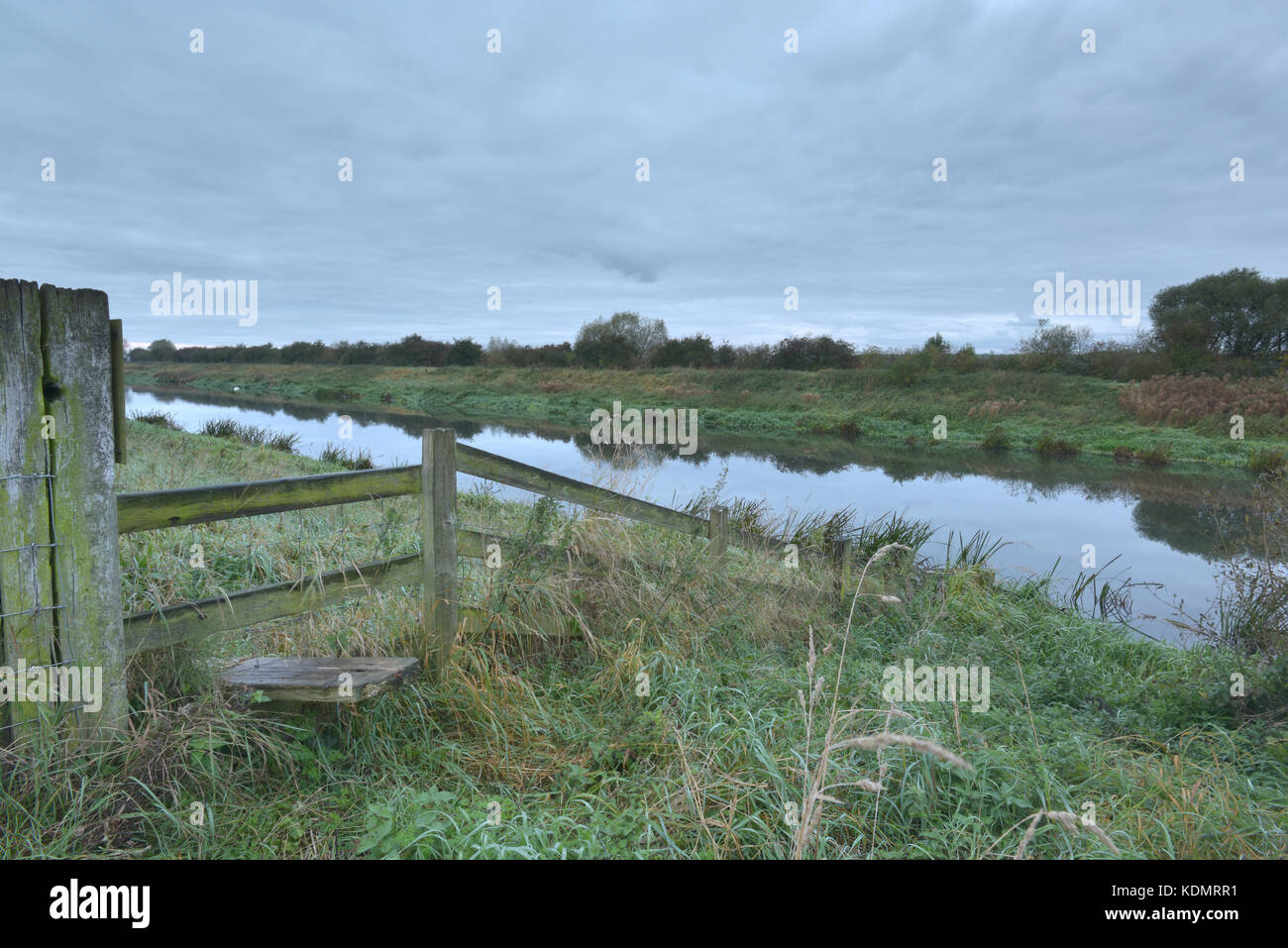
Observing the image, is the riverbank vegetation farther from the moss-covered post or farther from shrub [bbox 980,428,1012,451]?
the moss-covered post

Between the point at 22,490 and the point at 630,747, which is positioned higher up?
the point at 22,490

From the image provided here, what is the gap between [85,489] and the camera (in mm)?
2824

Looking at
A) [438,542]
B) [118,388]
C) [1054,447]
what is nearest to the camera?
[118,388]

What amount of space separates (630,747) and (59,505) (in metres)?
2.57

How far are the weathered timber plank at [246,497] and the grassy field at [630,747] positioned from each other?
1.99ft

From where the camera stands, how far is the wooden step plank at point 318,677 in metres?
3.18

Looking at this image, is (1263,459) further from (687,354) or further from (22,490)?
(687,354)

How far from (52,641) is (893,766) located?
11.2ft

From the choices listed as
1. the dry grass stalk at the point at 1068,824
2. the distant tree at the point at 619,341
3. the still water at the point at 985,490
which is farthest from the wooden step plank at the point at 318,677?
the distant tree at the point at 619,341

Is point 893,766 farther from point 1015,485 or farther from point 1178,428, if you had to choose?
point 1178,428

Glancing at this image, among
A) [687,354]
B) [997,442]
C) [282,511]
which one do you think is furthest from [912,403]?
[282,511]

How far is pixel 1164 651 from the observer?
6.99 m

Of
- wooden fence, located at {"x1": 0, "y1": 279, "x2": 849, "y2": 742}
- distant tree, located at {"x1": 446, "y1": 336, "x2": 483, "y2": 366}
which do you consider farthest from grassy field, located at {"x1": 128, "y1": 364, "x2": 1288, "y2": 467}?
wooden fence, located at {"x1": 0, "y1": 279, "x2": 849, "y2": 742}

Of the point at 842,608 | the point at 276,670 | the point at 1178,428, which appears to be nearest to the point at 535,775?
the point at 276,670
